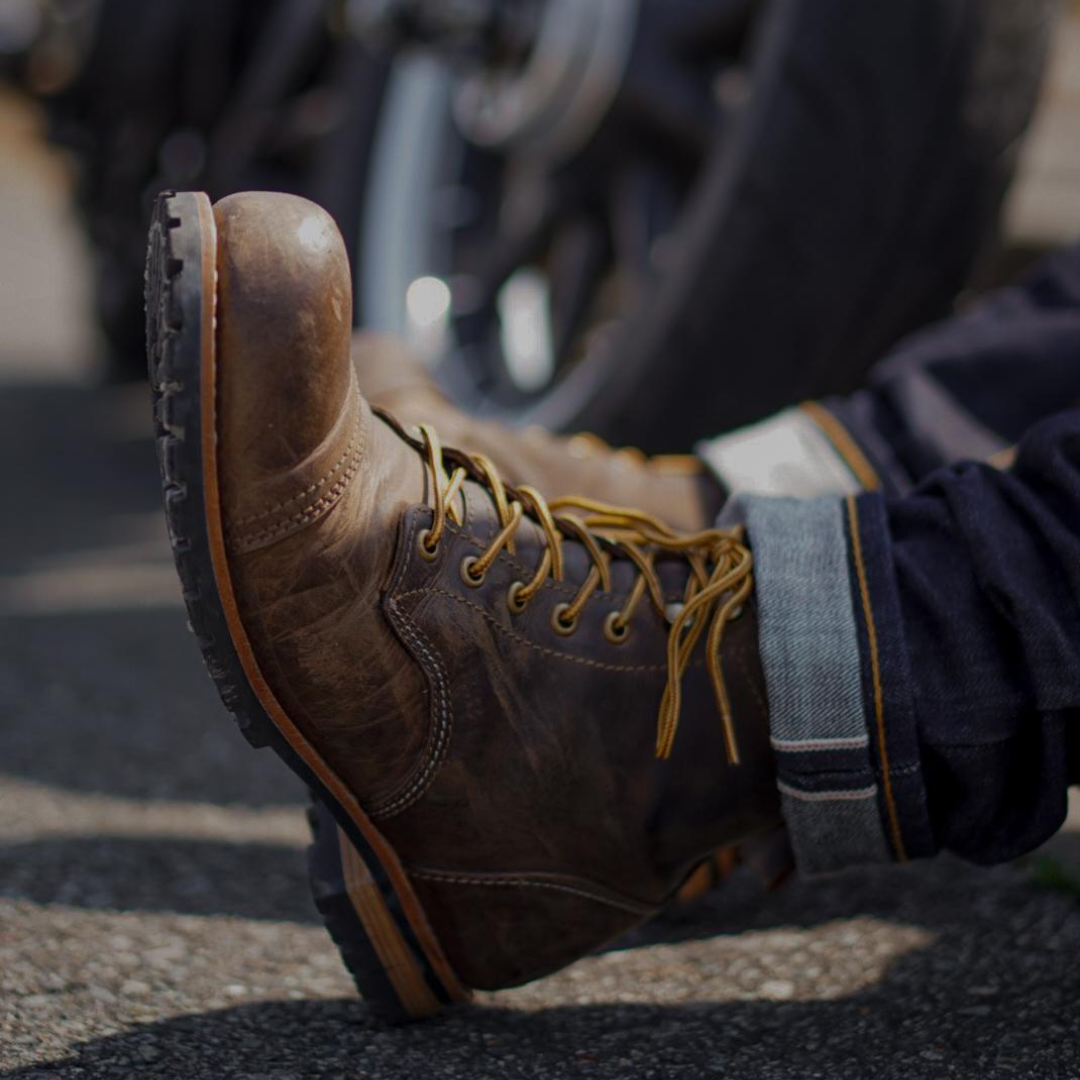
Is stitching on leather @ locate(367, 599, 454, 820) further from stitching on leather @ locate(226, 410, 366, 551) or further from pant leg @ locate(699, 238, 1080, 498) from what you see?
pant leg @ locate(699, 238, 1080, 498)

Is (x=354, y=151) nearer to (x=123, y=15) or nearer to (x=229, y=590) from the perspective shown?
(x=123, y=15)

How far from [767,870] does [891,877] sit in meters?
0.18

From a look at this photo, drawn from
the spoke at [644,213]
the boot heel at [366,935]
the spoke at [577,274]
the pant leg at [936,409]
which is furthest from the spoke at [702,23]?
the boot heel at [366,935]

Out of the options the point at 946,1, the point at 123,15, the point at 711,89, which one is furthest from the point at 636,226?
the point at 123,15

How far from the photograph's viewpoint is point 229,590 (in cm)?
64

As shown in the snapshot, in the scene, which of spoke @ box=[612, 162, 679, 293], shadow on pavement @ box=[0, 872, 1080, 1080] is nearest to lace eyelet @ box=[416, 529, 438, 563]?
shadow on pavement @ box=[0, 872, 1080, 1080]

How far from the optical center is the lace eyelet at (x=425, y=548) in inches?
27.4

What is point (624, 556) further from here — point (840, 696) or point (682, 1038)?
point (682, 1038)

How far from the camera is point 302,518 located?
0.65 meters

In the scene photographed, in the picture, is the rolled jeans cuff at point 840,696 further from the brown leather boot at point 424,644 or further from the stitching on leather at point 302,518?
the stitching on leather at point 302,518

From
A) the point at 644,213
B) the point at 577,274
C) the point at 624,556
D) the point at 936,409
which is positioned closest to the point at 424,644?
the point at 624,556

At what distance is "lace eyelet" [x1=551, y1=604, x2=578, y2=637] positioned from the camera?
0.73 metres

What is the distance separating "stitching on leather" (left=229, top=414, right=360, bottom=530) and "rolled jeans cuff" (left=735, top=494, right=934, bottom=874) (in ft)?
0.75

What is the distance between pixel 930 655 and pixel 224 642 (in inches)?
14.1
